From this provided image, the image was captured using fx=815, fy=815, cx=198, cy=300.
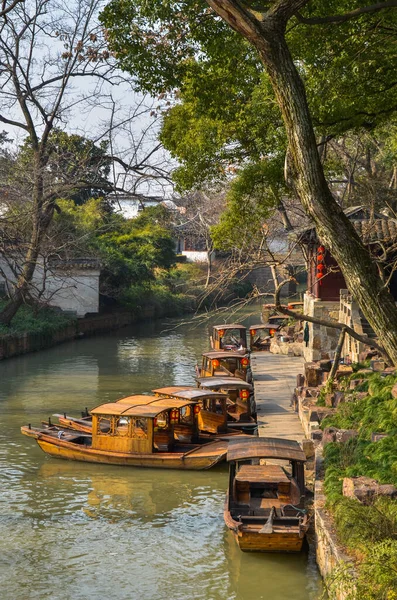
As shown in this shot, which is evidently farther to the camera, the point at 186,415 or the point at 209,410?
the point at 209,410

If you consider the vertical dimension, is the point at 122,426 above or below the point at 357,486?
below

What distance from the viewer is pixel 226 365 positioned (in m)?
27.5

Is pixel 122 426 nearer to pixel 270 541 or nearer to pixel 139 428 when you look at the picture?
pixel 139 428

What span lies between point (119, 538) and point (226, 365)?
13232 millimetres

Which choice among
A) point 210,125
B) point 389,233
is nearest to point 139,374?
point 389,233

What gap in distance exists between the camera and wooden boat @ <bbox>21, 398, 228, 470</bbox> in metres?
18.4

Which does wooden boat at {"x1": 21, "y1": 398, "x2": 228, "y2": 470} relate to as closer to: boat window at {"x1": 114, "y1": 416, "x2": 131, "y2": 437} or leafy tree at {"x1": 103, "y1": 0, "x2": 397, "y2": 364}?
boat window at {"x1": 114, "y1": 416, "x2": 131, "y2": 437}

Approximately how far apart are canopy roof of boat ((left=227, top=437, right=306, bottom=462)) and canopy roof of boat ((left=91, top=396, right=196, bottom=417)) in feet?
12.9

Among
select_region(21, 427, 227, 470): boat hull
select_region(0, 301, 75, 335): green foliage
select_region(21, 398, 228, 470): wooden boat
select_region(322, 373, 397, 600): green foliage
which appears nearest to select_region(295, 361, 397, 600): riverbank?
select_region(322, 373, 397, 600): green foliage

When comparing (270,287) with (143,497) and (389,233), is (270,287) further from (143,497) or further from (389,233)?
(143,497)

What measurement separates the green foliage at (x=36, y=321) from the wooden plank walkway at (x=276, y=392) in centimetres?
1124

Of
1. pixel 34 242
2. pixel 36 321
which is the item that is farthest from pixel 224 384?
pixel 36 321

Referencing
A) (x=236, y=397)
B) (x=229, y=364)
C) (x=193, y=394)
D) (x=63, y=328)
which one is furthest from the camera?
(x=63, y=328)

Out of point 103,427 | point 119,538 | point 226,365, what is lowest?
point 119,538
